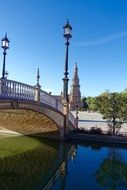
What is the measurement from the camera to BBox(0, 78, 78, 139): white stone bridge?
14875 millimetres

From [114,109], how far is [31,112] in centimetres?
891

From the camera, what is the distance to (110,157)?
1808 centimetres

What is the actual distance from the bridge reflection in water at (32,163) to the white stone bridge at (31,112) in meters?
1.61

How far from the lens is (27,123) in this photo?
24.9 meters

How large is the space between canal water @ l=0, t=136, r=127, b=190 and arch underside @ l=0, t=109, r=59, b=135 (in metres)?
1.76

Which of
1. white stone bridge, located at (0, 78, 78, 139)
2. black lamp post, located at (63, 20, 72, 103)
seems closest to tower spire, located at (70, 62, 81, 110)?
white stone bridge, located at (0, 78, 78, 139)

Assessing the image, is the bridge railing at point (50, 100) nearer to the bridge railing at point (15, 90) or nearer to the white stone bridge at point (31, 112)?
the white stone bridge at point (31, 112)

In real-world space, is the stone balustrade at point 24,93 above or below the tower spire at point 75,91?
below

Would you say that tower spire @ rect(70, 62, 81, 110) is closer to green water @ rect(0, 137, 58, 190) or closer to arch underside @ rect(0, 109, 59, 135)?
arch underside @ rect(0, 109, 59, 135)

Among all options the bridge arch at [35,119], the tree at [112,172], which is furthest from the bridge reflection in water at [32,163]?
the tree at [112,172]

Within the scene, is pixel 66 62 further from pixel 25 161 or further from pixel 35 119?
pixel 25 161

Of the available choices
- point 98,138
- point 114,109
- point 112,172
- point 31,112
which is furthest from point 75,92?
point 112,172

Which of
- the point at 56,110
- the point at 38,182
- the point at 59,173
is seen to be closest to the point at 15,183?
the point at 38,182

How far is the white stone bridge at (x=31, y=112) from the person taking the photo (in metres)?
14.9
